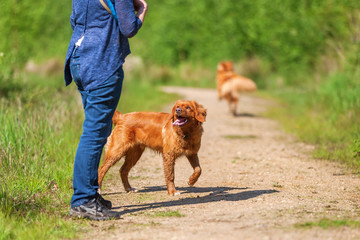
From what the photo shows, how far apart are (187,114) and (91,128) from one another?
56.0 inches

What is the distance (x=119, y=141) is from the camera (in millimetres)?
6168

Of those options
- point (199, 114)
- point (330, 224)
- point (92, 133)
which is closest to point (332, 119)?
point (199, 114)

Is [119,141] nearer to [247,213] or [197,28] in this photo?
[247,213]

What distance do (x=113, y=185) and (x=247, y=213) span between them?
8.08 feet

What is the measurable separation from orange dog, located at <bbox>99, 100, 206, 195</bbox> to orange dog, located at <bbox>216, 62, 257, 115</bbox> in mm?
7727

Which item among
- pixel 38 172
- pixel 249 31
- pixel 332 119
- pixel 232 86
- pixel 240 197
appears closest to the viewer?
pixel 240 197

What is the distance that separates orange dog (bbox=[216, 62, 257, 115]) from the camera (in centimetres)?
1388

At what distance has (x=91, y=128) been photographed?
189 inches

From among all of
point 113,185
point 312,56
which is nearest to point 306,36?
point 312,56

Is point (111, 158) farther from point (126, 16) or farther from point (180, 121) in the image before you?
point (126, 16)

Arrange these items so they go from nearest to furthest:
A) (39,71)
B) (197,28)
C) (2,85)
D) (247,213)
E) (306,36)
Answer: (247,213) < (2,85) < (306,36) < (39,71) < (197,28)

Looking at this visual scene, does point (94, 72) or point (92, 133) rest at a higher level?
point (94, 72)

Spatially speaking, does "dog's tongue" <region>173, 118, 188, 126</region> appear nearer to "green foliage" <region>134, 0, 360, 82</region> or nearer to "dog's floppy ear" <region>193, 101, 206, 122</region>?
"dog's floppy ear" <region>193, 101, 206, 122</region>

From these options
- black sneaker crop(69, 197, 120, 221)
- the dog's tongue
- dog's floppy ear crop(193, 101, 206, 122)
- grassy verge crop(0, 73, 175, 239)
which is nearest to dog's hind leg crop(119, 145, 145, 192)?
grassy verge crop(0, 73, 175, 239)
